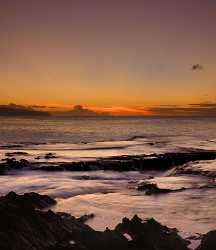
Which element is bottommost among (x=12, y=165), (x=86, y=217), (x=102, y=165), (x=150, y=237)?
(x=102, y=165)

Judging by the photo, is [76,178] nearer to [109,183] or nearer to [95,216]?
[109,183]

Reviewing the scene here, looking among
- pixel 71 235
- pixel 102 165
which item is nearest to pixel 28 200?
pixel 71 235

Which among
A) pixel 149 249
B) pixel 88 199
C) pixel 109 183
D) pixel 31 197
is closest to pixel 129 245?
pixel 149 249

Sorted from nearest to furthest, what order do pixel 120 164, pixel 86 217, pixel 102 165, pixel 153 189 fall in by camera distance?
pixel 86 217, pixel 153 189, pixel 102 165, pixel 120 164

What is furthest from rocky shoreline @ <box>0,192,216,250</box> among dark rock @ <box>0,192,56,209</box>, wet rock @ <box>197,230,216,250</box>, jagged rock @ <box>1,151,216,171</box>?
jagged rock @ <box>1,151,216,171</box>

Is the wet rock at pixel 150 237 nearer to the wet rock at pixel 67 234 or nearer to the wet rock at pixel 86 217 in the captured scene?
the wet rock at pixel 67 234

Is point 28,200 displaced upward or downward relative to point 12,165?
upward

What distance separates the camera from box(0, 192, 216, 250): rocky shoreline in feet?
36.2

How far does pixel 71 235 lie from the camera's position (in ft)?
39.8

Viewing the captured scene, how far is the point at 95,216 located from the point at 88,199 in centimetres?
373

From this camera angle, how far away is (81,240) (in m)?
11.9

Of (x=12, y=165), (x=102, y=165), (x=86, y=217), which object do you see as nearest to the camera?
(x=86, y=217)

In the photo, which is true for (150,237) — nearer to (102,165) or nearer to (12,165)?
(12,165)

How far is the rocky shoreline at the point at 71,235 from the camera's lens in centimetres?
1105
